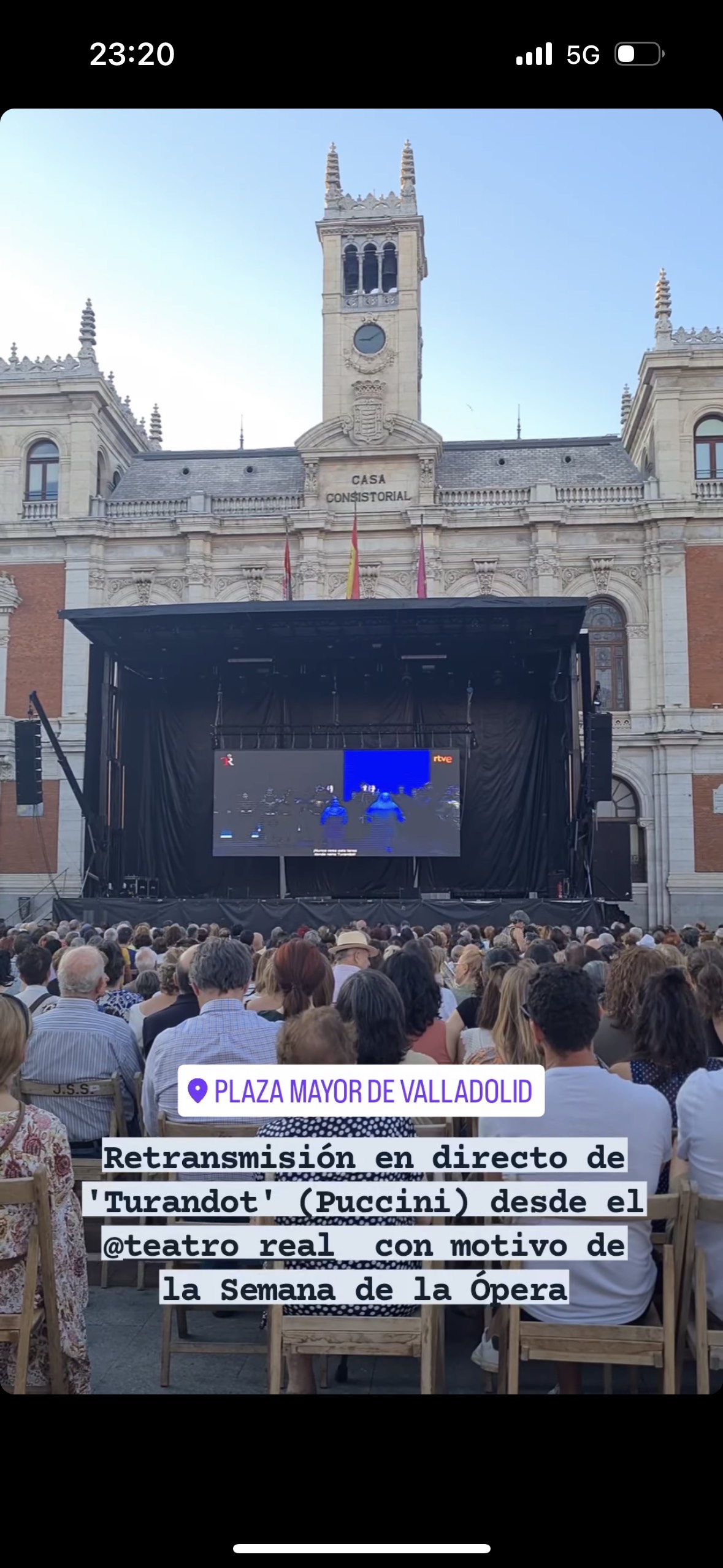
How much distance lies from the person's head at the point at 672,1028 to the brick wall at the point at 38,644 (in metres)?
21.0

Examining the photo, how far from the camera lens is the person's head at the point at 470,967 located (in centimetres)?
592

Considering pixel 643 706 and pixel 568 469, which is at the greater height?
pixel 568 469

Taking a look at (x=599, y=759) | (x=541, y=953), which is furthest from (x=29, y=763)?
(x=541, y=953)

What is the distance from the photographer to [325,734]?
61.7 ft

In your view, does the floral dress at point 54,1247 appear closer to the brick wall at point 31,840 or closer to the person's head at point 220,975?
the person's head at point 220,975

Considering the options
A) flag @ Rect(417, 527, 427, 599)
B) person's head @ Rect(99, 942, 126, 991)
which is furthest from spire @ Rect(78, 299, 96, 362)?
person's head @ Rect(99, 942, 126, 991)

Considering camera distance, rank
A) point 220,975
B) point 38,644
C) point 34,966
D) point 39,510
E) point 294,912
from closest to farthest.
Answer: point 220,975
point 34,966
point 294,912
point 38,644
point 39,510

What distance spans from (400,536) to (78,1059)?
19.7 m

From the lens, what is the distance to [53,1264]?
8.77ft
